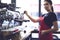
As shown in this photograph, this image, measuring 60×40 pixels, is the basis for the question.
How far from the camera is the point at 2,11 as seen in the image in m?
1.76

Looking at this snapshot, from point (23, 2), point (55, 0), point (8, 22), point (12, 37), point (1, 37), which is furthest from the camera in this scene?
point (55, 0)

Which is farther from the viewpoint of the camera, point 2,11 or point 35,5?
point 35,5

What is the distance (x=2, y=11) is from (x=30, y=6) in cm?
254

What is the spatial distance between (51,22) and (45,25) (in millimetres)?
84

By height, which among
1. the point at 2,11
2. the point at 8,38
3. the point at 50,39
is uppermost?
the point at 2,11

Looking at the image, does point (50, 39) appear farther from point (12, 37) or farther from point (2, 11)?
point (2, 11)

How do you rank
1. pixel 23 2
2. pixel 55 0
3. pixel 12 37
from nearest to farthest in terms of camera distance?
pixel 12 37 < pixel 23 2 < pixel 55 0

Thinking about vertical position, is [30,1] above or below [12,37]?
above

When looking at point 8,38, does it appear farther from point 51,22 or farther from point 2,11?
point 51,22

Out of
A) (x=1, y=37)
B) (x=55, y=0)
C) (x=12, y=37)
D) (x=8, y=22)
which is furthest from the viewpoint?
(x=55, y=0)

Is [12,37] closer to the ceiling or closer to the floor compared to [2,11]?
closer to the floor

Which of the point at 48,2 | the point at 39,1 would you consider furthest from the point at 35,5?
the point at 48,2

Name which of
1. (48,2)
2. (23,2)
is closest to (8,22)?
(48,2)

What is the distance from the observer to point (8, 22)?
2.06 metres
